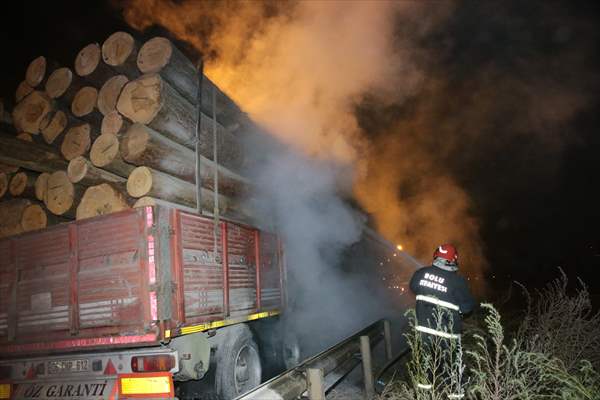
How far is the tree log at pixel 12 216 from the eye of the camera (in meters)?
5.14

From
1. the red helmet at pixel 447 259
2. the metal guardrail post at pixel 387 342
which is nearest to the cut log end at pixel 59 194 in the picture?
the red helmet at pixel 447 259

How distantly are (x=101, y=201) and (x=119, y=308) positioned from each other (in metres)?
1.41

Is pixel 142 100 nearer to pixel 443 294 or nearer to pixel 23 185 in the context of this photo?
pixel 23 185

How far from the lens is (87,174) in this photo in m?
4.68

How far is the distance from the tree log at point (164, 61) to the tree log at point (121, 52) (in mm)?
94

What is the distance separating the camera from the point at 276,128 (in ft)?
27.7

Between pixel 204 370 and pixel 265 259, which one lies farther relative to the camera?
pixel 265 259

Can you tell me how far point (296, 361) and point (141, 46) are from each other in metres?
5.01

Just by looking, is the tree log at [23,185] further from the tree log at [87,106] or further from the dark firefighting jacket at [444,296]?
the dark firefighting jacket at [444,296]

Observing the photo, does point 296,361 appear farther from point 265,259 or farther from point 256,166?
point 256,166

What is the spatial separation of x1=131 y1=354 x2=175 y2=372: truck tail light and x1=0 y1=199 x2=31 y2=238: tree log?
2572 millimetres

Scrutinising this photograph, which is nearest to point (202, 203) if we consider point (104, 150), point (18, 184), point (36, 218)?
point (104, 150)

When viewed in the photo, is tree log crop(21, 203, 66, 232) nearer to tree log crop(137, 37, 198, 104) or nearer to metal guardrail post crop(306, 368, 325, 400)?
tree log crop(137, 37, 198, 104)

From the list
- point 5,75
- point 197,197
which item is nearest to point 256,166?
point 197,197
